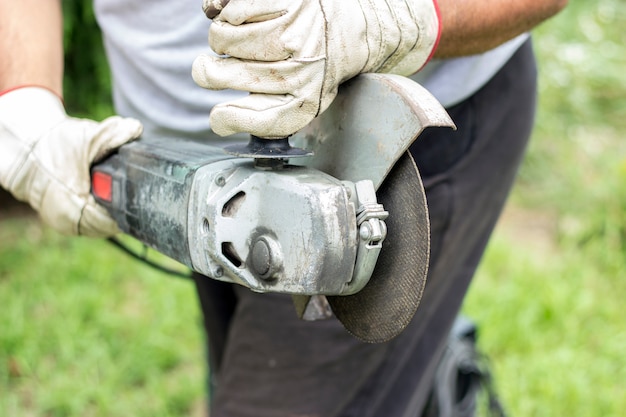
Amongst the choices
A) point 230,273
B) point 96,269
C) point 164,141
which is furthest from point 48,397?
point 230,273

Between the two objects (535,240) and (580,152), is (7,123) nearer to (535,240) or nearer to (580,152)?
(535,240)

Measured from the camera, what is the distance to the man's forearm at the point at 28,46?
157 cm

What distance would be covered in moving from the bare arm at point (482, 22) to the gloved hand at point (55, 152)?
0.59 metres

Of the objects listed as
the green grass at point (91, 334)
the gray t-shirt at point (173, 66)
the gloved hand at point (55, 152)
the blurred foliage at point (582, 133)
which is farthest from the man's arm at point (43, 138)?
the blurred foliage at point (582, 133)

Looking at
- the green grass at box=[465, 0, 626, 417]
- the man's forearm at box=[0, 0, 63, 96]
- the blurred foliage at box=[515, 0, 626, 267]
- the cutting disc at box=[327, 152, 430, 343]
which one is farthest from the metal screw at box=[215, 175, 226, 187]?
the blurred foliage at box=[515, 0, 626, 267]

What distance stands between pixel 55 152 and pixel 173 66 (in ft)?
0.93

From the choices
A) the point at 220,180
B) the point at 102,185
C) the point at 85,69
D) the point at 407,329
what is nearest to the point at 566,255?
the point at 407,329

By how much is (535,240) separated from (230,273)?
3068mm

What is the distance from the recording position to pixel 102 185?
1464 millimetres

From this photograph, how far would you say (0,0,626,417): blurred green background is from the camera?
279 centimetres

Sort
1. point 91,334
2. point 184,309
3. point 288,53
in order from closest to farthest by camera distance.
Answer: point 288,53
point 91,334
point 184,309

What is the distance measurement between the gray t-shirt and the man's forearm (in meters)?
0.13

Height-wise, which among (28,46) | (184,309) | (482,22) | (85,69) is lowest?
(184,309)

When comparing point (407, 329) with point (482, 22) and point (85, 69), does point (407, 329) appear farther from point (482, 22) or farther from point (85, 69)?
point (85, 69)
